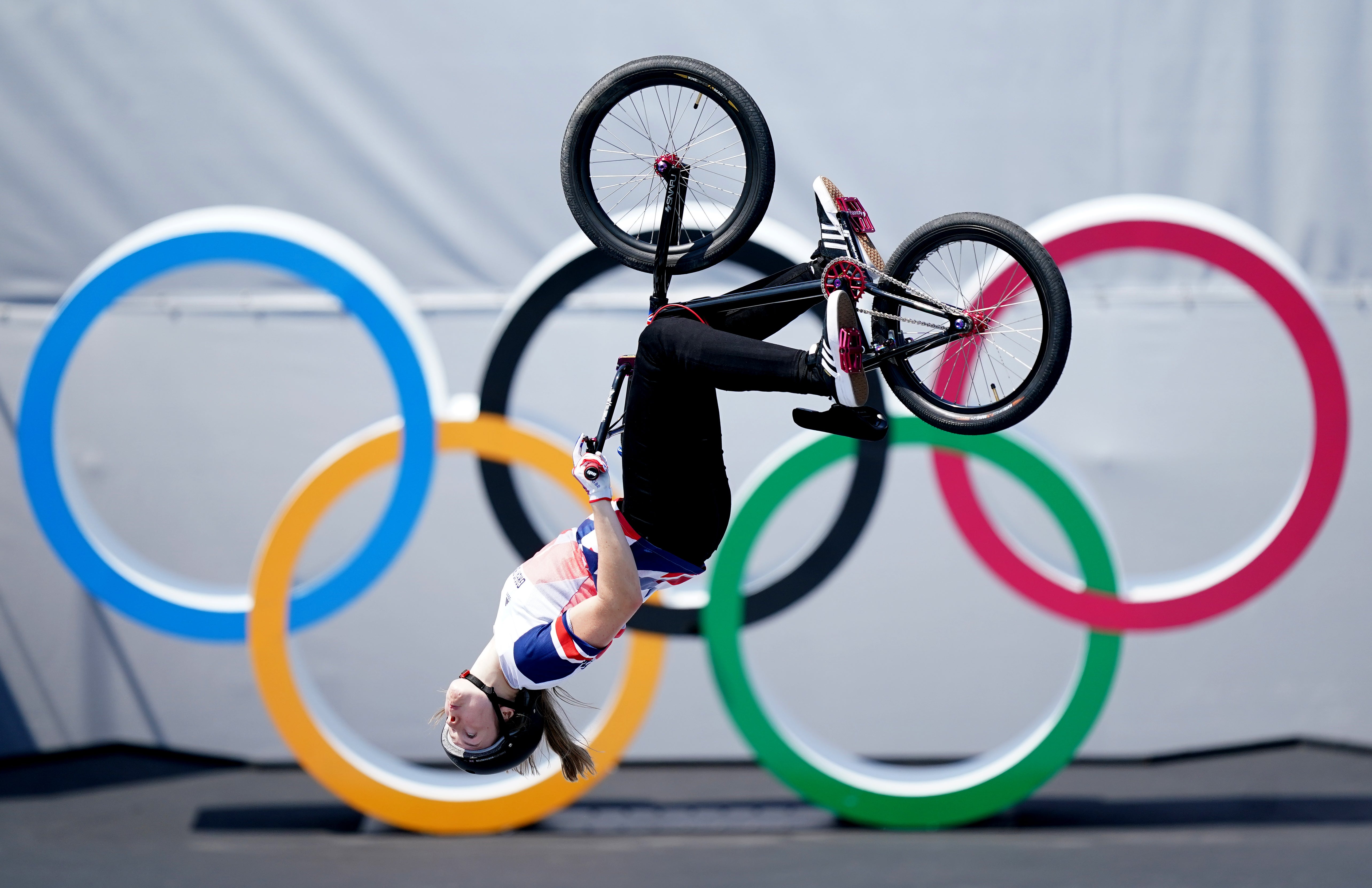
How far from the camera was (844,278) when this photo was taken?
2617mm

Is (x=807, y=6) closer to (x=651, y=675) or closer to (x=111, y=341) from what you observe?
(x=651, y=675)

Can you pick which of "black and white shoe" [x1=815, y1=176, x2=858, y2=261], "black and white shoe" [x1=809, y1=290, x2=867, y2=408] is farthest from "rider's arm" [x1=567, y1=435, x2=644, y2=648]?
"black and white shoe" [x1=815, y1=176, x2=858, y2=261]

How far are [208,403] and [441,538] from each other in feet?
4.47

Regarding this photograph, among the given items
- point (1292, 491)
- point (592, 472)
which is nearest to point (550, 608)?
point (592, 472)

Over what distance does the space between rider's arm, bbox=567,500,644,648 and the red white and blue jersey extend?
0.04 metres

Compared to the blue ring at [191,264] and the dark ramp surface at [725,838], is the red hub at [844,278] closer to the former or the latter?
the blue ring at [191,264]

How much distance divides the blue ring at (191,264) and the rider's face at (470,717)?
8.99ft

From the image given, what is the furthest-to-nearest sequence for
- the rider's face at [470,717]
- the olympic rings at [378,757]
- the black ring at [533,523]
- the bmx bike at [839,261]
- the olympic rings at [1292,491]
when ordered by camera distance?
the olympic rings at [378,757]
the olympic rings at [1292,491]
the black ring at [533,523]
the rider's face at [470,717]
the bmx bike at [839,261]

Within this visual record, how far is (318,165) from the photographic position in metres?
6.39

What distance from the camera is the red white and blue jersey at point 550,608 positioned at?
3016 mm

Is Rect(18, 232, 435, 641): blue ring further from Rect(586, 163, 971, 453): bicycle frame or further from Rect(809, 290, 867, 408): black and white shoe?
Rect(809, 290, 867, 408): black and white shoe

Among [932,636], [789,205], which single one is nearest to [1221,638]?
[932,636]

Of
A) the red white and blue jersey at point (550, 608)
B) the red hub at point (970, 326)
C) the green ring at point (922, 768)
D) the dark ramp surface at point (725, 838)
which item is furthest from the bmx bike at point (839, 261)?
the dark ramp surface at point (725, 838)

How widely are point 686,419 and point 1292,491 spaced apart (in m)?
4.64
